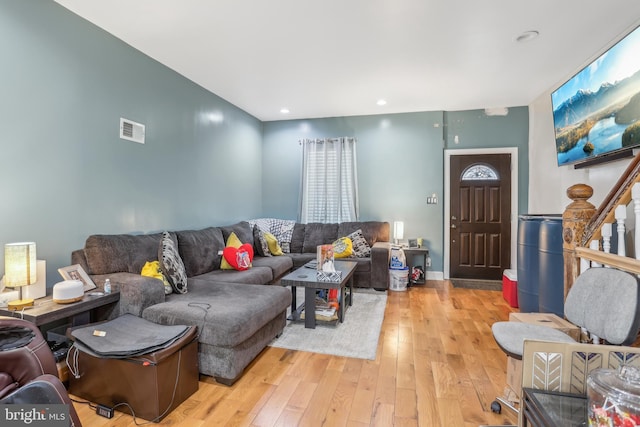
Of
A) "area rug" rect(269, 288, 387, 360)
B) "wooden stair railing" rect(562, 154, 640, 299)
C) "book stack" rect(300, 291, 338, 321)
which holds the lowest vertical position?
"area rug" rect(269, 288, 387, 360)

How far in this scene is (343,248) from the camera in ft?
14.2

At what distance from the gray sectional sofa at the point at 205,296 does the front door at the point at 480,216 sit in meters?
3.08

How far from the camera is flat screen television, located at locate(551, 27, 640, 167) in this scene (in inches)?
85.7

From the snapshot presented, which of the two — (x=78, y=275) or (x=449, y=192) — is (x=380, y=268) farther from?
(x=78, y=275)

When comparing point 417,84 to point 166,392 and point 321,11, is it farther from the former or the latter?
point 166,392

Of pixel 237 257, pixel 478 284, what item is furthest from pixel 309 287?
pixel 478 284

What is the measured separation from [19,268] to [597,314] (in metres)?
3.21

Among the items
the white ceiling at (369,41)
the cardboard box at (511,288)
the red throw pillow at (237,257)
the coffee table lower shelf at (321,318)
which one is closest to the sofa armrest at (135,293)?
the red throw pillow at (237,257)

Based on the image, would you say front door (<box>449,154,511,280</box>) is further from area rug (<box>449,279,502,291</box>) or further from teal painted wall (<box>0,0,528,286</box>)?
teal painted wall (<box>0,0,528,286</box>)

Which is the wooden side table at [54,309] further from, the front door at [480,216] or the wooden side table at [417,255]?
the front door at [480,216]

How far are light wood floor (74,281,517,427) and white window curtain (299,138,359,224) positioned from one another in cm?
256

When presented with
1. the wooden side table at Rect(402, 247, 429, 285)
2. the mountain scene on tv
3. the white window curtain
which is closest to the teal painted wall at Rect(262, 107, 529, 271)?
the white window curtain

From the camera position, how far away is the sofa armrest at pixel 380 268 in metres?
4.06

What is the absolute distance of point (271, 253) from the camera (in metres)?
4.39
